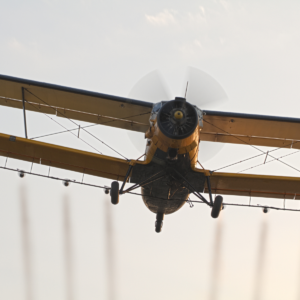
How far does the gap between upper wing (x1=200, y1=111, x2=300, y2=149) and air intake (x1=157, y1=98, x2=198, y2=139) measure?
2.81m

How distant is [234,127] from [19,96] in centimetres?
795

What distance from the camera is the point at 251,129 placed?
14.9 metres

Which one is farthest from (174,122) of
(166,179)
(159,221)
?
(159,221)

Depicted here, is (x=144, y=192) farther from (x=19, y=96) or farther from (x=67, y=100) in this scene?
(x=19, y=96)

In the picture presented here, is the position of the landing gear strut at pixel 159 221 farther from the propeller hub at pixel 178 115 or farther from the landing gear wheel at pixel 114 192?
the propeller hub at pixel 178 115

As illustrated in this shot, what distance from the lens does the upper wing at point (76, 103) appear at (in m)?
14.2

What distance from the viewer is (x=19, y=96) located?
1520 cm

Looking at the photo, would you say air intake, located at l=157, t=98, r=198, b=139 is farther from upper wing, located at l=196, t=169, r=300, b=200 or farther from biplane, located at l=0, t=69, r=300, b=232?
upper wing, located at l=196, t=169, r=300, b=200

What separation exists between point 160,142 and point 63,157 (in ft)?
10.8

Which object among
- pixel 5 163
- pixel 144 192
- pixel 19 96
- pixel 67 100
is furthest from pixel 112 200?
pixel 19 96

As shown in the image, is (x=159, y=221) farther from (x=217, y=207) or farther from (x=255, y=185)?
(x=255, y=185)

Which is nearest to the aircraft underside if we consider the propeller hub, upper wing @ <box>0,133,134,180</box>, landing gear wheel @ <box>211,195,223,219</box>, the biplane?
the biplane

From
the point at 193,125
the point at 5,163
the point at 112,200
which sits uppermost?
the point at 193,125

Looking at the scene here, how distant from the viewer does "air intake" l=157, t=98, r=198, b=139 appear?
10906mm
